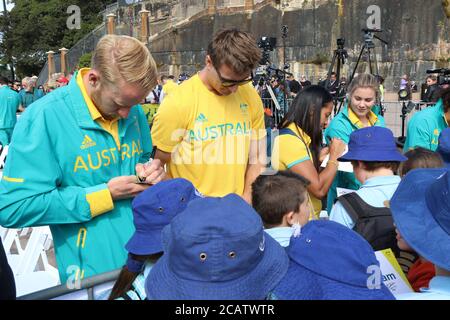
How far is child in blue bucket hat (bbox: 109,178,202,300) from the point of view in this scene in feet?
5.85

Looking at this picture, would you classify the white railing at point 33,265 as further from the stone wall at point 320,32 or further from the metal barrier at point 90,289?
the stone wall at point 320,32

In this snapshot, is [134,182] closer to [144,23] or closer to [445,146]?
[445,146]

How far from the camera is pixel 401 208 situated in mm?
1731

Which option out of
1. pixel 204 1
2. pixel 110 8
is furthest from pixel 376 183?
pixel 110 8

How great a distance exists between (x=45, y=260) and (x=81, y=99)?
250 centimetres

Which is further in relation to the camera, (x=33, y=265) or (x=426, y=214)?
(x=33, y=265)

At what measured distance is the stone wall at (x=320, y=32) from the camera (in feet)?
85.4

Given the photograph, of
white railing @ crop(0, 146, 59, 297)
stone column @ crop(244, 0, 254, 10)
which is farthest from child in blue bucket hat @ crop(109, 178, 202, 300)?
stone column @ crop(244, 0, 254, 10)

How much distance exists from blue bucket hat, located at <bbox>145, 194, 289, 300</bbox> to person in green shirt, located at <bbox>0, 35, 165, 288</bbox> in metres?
0.66

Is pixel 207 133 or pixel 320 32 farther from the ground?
pixel 320 32

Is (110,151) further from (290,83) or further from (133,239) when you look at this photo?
(290,83)

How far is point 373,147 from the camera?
2.70 meters

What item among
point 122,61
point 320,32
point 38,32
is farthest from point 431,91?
point 38,32

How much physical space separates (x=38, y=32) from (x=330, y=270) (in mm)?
53020
